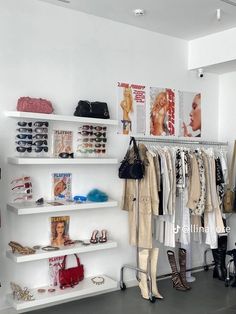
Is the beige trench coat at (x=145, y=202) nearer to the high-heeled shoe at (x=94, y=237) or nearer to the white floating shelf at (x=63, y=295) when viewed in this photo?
the high-heeled shoe at (x=94, y=237)

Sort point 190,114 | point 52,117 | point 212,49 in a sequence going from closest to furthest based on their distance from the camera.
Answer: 1. point 52,117
2. point 212,49
3. point 190,114

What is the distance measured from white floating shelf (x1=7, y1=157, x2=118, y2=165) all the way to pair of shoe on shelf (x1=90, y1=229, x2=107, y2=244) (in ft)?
2.47

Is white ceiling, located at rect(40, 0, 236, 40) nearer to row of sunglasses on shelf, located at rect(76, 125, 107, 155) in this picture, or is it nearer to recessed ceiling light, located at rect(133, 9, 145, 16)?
recessed ceiling light, located at rect(133, 9, 145, 16)

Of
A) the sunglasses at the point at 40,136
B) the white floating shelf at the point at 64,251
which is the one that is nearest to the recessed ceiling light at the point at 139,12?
the sunglasses at the point at 40,136

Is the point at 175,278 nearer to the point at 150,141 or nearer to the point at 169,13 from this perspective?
the point at 150,141

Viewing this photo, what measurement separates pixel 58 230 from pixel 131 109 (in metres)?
1.61

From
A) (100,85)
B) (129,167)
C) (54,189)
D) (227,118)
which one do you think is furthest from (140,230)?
(227,118)

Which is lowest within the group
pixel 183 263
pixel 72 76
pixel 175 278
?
pixel 175 278

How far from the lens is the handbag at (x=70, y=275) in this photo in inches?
146

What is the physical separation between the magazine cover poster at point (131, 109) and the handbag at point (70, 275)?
5.05 feet

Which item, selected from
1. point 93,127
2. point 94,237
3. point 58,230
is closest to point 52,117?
point 93,127

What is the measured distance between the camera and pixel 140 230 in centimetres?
410

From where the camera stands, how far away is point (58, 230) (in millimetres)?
3789

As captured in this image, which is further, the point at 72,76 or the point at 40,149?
the point at 72,76
